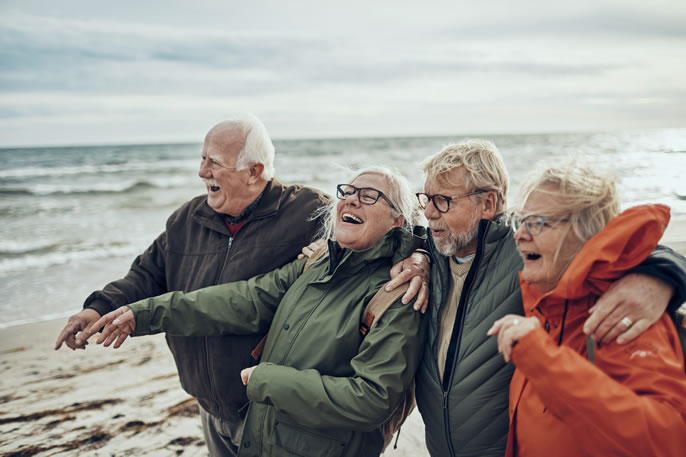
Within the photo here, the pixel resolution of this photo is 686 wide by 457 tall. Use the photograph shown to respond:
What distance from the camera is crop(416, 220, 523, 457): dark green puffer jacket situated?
208cm

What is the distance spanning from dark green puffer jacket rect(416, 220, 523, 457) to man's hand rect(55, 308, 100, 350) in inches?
69.2

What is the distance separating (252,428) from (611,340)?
5.25ft

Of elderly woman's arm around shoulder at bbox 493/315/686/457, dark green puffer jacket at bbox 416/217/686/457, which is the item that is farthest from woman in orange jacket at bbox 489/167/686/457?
dark green puffer jacket at bbox 416/217/686/457

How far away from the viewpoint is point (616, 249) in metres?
1.60

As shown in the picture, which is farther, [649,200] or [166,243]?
[649,200]

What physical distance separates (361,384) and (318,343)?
0.32 metres

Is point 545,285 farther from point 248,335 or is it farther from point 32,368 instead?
point 32,368

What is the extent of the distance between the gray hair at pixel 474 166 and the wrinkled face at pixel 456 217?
0.06ft

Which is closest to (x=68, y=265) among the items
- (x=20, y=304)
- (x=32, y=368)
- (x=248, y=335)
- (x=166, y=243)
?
(x=20, y=304)

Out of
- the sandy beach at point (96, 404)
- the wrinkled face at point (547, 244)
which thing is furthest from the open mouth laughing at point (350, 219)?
the sandy beach at point (96, 404)

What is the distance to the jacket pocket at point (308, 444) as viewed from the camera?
2240 mm

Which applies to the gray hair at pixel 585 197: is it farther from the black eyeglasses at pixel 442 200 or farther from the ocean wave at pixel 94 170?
the ocean wave at pixel 94 170

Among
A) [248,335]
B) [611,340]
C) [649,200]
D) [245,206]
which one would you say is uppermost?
[245,206]

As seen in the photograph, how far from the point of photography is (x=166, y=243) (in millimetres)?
3232
